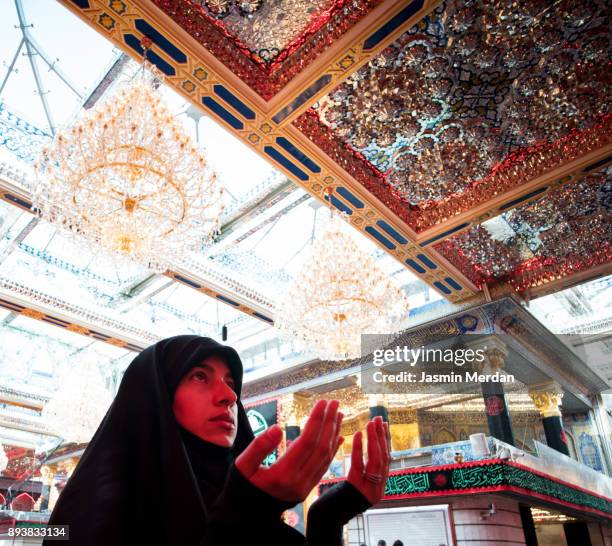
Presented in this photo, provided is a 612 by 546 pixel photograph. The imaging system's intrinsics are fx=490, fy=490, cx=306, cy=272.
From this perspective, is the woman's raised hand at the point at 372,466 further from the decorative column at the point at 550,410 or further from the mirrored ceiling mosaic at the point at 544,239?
the decorative column at the point at 550,410

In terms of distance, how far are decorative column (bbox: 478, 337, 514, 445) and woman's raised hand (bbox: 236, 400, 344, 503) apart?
20.6 ft

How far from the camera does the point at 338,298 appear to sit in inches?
180

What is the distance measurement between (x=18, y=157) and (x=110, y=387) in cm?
674

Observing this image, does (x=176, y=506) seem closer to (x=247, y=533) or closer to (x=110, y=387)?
(x=247, y=533)

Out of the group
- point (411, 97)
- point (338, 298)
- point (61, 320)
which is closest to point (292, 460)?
point (411, 97)

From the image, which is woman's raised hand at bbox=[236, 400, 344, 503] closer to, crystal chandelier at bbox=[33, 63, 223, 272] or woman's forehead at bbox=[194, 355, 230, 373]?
woman's forehead at bbox=[194, 355, 230, 373]

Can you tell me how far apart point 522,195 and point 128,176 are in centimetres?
356

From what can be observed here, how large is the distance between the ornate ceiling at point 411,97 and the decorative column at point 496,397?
5.94 ft

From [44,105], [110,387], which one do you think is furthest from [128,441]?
[110,387]

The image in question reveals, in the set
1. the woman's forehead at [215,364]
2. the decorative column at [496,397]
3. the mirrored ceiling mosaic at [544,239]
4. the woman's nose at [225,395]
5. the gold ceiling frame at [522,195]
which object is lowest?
the woman's nose at [225,395]

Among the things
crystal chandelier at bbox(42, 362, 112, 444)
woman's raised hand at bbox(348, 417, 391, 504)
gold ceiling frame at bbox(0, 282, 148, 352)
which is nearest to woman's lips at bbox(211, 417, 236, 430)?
woman's raised hand at bbox(348, 417, 391, 504)

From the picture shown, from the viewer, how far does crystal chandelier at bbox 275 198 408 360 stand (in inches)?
181

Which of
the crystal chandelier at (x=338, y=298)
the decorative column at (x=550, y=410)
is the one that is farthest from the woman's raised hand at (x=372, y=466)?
the decorative column at (x=550, y=410)

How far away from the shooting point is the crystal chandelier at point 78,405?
818 centimetres
